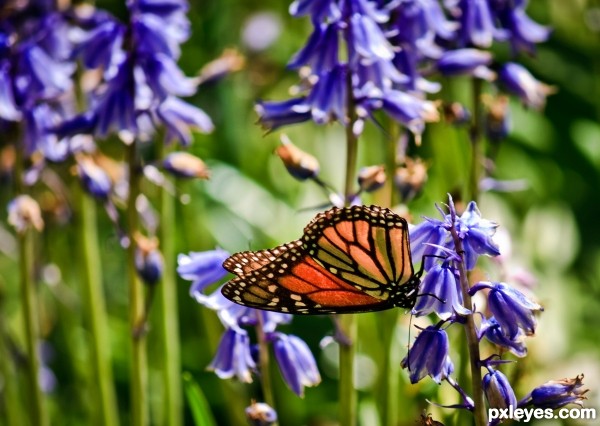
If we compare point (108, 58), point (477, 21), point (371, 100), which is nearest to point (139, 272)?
point (108, 58)

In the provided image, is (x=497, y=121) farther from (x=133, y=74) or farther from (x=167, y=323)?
(x=167, y=323)

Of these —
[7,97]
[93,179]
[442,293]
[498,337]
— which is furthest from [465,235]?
[7,97]

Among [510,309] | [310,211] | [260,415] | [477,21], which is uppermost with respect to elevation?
[477,21]

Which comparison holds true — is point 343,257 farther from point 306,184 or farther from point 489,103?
point 306,184

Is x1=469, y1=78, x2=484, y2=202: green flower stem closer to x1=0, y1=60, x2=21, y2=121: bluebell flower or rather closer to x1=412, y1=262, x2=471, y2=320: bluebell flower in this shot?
x1=412, y1=262, x2=471, y2=320: bluebell flower

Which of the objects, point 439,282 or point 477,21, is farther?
point 477,21

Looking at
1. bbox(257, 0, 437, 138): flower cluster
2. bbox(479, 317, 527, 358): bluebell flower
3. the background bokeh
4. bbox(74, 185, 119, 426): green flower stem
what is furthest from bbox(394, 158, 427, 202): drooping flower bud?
bbox(74, 185, 119, 426): green flower stem

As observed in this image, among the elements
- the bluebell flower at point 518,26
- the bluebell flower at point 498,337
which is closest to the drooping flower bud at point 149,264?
the bluebell flower at point 498,337
